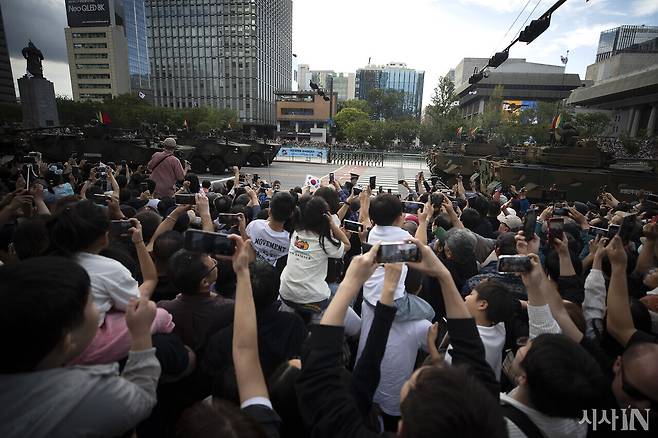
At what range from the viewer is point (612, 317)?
2109 mm

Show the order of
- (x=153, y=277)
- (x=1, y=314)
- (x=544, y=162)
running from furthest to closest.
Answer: (x=544, y=162), (x=153, y=277), (x=1, y=314)

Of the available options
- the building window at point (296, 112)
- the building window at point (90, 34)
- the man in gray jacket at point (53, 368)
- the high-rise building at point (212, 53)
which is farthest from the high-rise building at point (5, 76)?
the man in gray jacket at point (53, 368)

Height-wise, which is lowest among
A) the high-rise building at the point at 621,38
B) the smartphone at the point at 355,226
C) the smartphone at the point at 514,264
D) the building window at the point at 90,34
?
the smartphone at the point at 355,226

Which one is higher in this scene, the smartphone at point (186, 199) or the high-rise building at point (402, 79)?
the high-rise building at point (402, 79)

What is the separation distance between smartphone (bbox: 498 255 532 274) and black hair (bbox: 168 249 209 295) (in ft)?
5.49

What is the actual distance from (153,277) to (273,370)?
3.93 feet

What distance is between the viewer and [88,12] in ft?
228

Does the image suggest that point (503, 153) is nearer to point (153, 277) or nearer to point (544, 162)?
point (544, 162)

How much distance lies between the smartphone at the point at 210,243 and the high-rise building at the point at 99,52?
281ft

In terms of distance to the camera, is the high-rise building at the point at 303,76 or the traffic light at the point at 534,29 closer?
the traffic light at the point at 534,29

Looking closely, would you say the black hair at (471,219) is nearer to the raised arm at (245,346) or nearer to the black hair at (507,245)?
the black hair at (507,245)

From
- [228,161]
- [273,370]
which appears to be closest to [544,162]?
[273,370]

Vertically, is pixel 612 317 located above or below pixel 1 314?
below
